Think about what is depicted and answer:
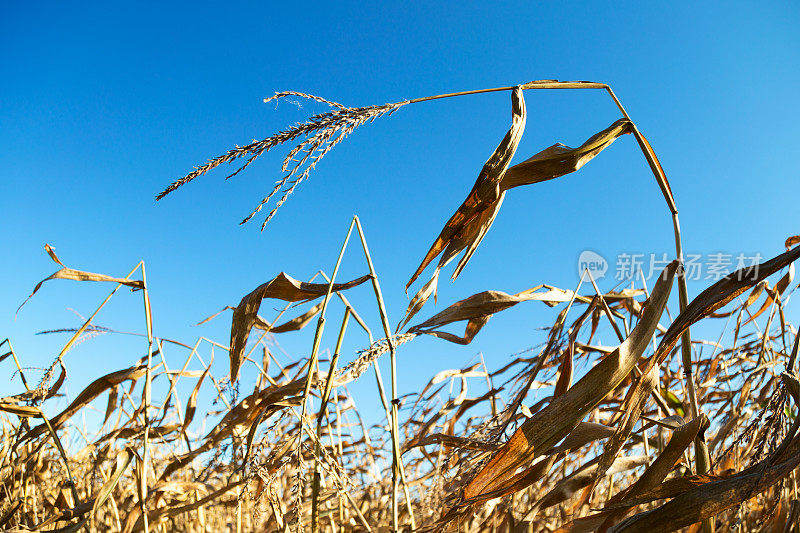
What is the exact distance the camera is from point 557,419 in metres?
0.65

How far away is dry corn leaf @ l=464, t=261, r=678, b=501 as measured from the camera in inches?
25.7

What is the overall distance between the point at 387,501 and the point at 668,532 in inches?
47.5

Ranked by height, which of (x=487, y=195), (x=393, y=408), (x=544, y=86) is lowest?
(x=393, y=408)

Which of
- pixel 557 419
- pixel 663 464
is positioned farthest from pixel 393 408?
pixel 663 464

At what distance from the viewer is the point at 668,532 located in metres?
0.64

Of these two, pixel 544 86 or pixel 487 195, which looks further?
pixel 544 86

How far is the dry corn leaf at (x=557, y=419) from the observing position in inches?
25.7

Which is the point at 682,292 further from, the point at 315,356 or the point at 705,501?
the point at 315,356

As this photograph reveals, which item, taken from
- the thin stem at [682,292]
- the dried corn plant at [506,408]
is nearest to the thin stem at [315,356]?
the dried corn plant at [506,408]

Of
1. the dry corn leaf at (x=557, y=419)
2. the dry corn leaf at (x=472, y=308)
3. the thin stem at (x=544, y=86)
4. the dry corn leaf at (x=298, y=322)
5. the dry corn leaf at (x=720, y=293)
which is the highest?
the thin stem at (x=544, y=86)

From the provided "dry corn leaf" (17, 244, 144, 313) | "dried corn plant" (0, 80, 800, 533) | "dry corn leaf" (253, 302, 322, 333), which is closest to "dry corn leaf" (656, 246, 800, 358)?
"dried corn plant" (0, 80, 800, 533)

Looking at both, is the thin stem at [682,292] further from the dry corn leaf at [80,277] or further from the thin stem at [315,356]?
the dry corn leaf at [80,277]

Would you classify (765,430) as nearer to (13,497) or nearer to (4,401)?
(4,401)

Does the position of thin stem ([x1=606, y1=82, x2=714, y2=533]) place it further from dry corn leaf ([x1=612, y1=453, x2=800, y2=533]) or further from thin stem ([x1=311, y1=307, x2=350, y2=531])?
thin stem ([x1=311, y1=307, x2=350, y2=531])
